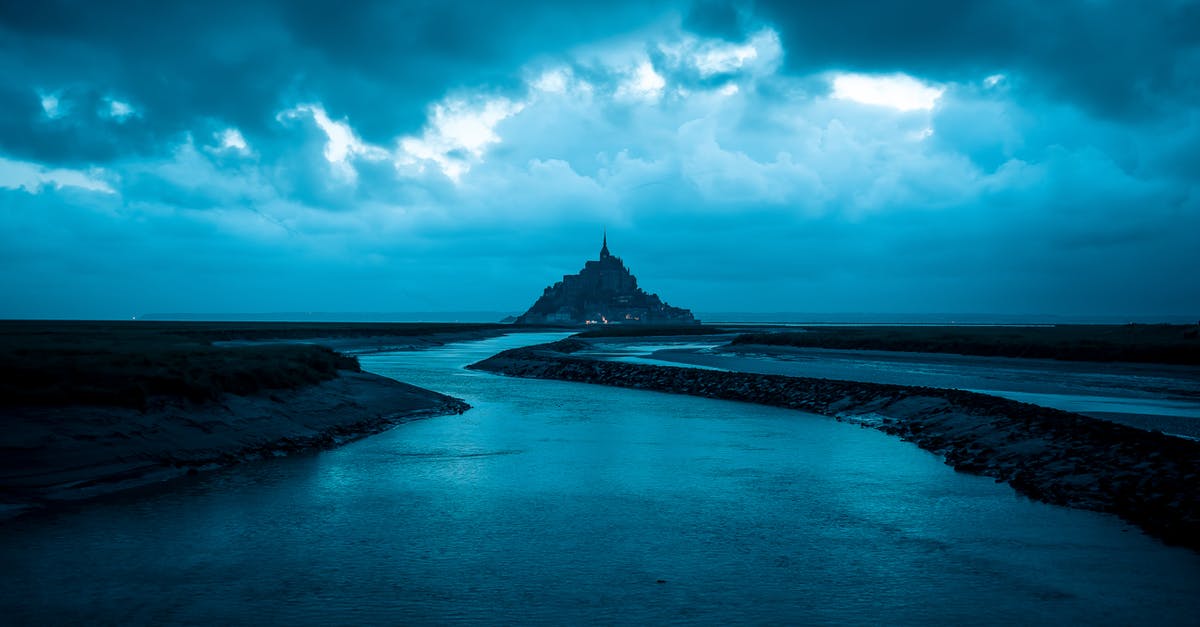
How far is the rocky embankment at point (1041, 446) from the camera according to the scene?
12.2 metres

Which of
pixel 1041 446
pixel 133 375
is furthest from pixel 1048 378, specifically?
pixel 133 375

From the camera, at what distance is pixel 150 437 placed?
15922 mm

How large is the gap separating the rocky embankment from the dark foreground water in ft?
2.58

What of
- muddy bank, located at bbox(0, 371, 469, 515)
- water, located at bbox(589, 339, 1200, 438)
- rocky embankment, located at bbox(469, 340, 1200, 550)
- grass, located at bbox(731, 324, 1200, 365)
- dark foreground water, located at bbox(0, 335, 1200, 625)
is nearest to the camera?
dark foreground water, located at bbox(0, 335, 1200, 625)

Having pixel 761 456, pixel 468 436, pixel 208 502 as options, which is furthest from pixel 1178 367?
pixel 208 502

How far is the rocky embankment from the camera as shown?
40.0 feet

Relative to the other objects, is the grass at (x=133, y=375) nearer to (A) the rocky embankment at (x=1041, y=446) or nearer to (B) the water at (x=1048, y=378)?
(A) the rocky embankment at (x=1041, y=446)

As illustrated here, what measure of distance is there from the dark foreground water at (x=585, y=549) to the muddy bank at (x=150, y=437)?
2.92ft

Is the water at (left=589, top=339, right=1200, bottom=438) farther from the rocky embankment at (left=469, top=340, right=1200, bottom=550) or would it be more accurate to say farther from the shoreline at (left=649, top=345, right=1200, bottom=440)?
the rocky embankment at (left=469, top=340, right=1200, bottom=550)

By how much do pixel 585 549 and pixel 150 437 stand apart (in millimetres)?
10933

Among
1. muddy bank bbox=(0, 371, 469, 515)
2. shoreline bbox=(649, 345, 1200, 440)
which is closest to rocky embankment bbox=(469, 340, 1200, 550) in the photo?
shoreline bbox=(649, 345, 1200, 440)

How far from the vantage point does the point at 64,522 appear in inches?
458

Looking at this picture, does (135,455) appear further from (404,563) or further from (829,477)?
(829,477)

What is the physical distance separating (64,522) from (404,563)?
610 cm
